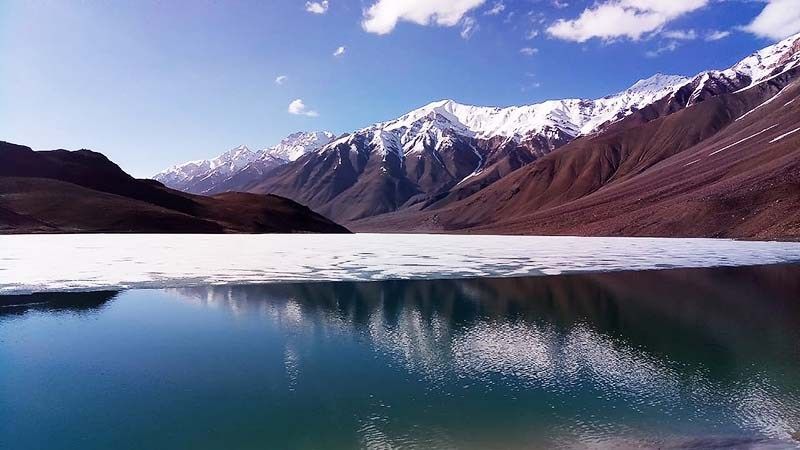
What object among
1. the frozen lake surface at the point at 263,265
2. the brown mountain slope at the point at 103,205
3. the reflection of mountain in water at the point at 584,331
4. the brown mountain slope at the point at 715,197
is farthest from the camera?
the brown mountain slope at the point at 103,205

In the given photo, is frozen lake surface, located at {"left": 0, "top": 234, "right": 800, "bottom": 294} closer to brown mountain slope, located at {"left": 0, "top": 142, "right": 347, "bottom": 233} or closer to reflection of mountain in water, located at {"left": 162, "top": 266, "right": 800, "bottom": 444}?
reflection of mountain in water, located at {"left": 162, "top": 266, "right": 800, "bottom": 444}

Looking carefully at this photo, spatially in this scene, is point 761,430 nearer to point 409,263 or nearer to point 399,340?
point 399,340

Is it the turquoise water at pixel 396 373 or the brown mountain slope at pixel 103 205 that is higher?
the brown mountain slope at pixel 103 205

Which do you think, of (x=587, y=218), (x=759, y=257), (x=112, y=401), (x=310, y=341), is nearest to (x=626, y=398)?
(x=310, y=341)

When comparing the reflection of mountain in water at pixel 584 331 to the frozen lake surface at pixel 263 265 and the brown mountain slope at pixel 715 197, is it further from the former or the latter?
the brown mountain slope at pixel 715 197

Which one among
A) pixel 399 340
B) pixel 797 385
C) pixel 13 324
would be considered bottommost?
pixel 797 385

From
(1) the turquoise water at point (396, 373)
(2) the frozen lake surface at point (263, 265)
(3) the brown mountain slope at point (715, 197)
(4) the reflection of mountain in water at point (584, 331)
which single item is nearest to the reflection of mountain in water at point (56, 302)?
(1) the turquoise water at point (396, 373)
